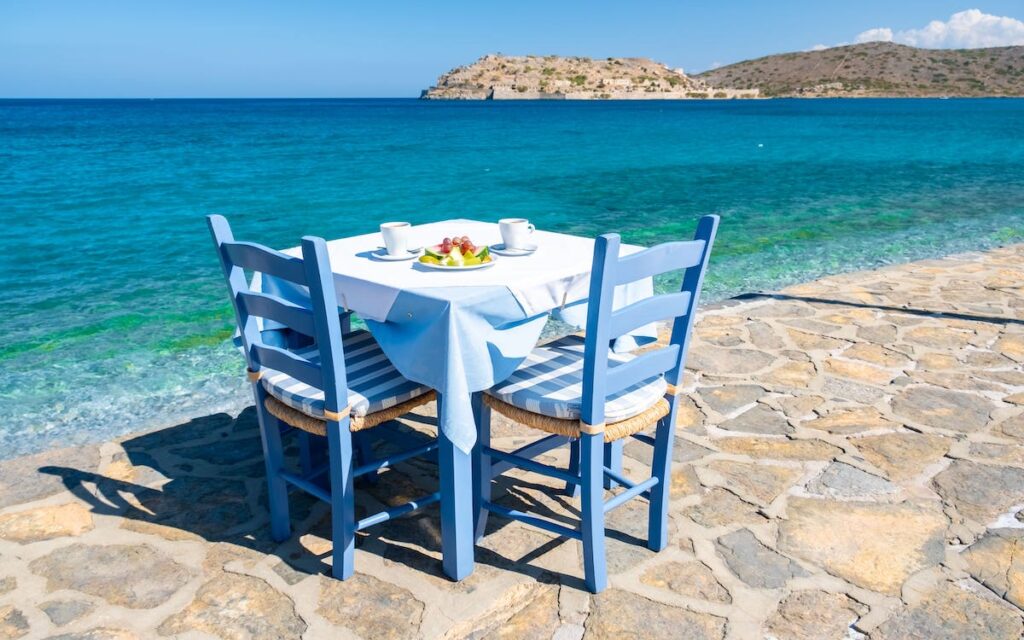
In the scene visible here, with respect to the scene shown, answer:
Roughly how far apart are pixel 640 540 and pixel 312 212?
43.9 feet

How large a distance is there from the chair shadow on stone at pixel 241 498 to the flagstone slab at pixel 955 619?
127cm

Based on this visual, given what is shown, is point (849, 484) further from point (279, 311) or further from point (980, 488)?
point (279, 311)

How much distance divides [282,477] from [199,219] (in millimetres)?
12424

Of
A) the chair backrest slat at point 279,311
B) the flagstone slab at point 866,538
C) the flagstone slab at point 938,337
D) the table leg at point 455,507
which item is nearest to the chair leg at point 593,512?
the table leg at point 455,507

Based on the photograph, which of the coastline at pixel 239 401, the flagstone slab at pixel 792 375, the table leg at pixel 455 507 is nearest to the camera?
the table leg at pixel 455 507

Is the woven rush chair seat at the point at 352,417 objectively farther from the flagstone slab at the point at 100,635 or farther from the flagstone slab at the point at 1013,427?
the flagstone slab at the point at 1013,427

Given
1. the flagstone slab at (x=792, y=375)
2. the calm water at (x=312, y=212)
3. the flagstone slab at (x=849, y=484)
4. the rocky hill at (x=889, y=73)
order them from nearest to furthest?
1. the flagstone slab at (x=849, y=484)
2. the flagstone slab at (x=792, y=375)
3. the calm water at (x=312, y=212)
4. the rocky hill at (x=889, y=73)

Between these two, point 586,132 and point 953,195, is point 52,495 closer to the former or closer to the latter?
point 953,195

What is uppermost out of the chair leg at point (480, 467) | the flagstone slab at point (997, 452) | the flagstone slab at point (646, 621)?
the chair leg at point (480, 467)

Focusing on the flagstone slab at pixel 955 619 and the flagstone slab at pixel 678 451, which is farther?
the flagstone slab at pixel 678 451

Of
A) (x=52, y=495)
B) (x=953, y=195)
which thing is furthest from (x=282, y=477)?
(x=953, y=195)

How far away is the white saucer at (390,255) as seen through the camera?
3.21 metres

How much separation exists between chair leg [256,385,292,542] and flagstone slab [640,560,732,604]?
1.50 metres

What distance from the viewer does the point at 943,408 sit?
4.34 metres
